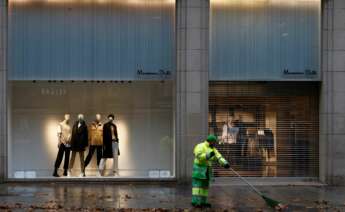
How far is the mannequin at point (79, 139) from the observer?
57.5 ft

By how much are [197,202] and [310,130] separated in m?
5.64

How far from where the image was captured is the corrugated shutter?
17.1 meters

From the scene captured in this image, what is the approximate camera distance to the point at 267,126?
17234mm

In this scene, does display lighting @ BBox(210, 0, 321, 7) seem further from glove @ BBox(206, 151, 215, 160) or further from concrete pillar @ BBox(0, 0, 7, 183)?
concrete pillar @ BBox(0, 0, 7, 183)

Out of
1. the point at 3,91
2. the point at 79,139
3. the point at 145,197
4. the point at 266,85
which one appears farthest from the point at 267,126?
the point at 3,91

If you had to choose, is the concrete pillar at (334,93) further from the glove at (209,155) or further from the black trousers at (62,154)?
the black trousers at (62,154)

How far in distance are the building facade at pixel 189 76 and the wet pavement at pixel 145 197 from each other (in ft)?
3.00

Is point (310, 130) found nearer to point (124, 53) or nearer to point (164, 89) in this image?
point (164, 89)

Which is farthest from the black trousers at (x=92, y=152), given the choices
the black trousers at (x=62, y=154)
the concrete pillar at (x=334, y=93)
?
the concrete pillar at (x=334, y=93)

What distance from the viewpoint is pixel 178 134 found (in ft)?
54.7

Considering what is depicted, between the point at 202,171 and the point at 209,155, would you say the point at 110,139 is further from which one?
the point at 209,155

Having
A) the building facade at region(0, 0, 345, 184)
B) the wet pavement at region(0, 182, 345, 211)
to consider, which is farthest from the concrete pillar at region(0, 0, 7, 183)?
the wet pavement at region(0, 182, 345, 211)

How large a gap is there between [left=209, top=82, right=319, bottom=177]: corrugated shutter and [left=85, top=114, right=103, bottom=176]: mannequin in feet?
10.5

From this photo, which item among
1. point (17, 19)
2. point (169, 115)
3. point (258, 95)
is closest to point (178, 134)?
point (169, 115)
